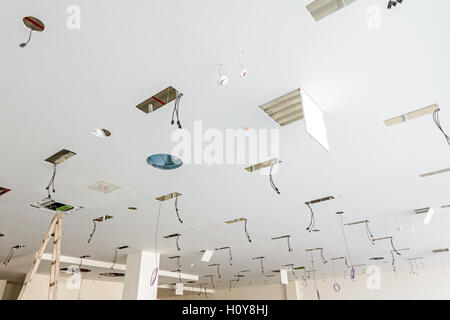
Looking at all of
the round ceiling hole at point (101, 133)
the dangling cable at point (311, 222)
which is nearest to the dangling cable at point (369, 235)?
the dangling cable at point (311, 222)

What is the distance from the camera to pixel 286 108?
8.18 feet

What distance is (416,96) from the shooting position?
2365mm

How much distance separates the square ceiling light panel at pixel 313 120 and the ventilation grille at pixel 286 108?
0.11 metres

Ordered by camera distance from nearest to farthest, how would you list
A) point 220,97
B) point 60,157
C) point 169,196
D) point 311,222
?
1. point 220,97
2. point 60,157
3. point 169,196
4. point 311,222

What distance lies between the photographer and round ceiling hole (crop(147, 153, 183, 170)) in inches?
124

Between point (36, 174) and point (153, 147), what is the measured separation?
1.60m

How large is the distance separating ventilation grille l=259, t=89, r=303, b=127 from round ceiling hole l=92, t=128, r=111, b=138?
57.2 inches

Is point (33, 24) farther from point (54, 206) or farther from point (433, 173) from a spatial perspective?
point (433, 173)

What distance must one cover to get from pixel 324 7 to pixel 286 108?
36.0 inches

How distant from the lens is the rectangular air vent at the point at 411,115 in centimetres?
249

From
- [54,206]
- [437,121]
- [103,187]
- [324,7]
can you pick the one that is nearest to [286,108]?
[324,7]
